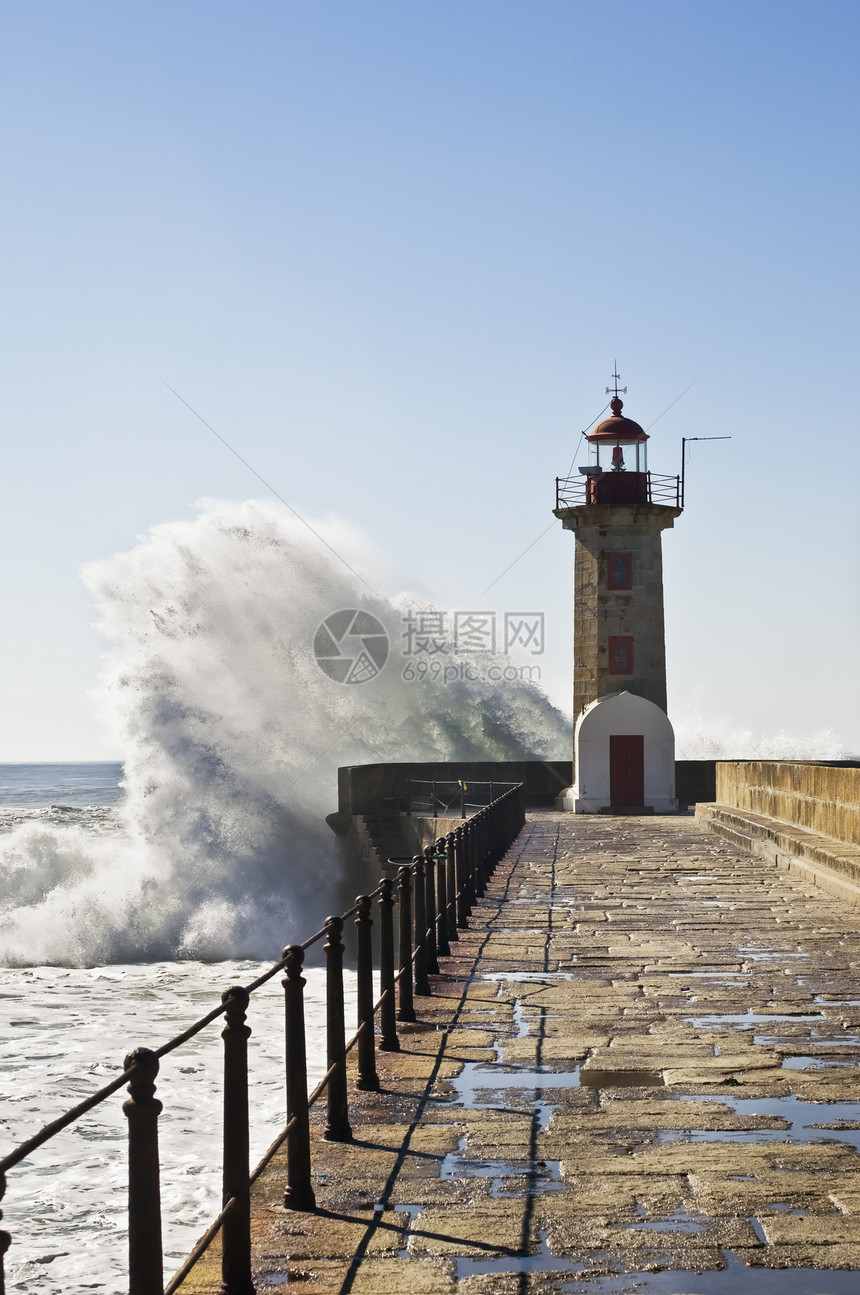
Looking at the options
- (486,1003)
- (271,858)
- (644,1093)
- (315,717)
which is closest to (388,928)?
(486,1003)

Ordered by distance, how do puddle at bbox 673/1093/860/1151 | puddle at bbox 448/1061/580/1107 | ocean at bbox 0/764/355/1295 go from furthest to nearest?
ocean at bbox 0/764/355/1295
puddle at bbox 448/1061/580/1107
puddle at bbox 673/1093/860/1151

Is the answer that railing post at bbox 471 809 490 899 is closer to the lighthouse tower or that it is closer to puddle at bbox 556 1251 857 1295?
puddle at bbox 556 1251 857 1295

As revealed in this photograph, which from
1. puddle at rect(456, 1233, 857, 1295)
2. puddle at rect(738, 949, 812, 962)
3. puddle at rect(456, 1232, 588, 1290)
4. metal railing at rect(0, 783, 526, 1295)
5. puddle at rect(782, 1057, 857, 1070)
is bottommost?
puddle at rect(456, 1232, 588, 1290)

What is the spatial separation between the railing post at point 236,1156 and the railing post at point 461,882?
641cm

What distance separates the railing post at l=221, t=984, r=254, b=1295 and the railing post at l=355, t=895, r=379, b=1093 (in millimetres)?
1741

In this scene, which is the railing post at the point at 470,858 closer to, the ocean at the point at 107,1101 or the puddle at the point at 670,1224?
the ocean at the point at 107,1101

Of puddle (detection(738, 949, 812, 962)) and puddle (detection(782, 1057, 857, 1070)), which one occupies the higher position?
puddle (detection(738, 949, 812, 962))

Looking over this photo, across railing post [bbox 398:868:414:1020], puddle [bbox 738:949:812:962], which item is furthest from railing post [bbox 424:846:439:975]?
puddle [bbox 738:949:812:962]

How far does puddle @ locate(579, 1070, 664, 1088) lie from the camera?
16.8 ft

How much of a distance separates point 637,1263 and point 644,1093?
171cm

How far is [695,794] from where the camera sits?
1083 inches

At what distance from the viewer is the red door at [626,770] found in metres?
25.4

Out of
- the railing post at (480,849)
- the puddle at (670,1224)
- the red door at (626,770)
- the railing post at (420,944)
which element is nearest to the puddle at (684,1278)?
the puddle at (670,1224)

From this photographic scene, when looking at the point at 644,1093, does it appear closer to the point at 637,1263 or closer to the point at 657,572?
the point at 637,1263
